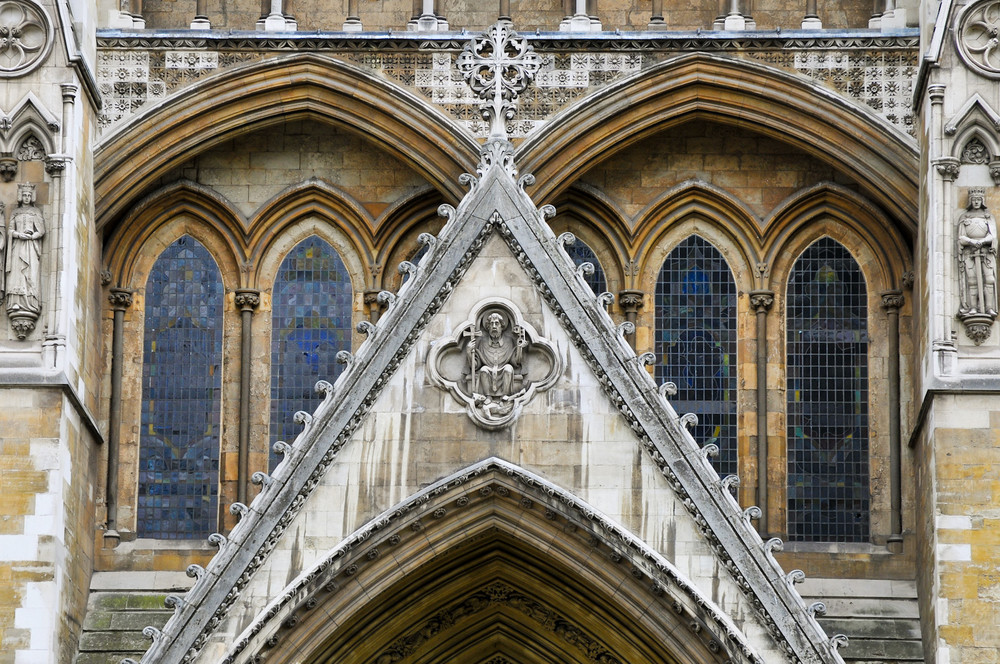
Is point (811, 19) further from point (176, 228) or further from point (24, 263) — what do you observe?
point (24, 263)

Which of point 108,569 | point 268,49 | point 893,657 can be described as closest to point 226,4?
point 268,49

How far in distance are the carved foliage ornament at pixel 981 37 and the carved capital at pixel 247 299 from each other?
6.29m

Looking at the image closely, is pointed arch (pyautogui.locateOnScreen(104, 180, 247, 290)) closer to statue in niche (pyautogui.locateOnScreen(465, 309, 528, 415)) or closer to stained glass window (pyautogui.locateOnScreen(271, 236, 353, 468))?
stained glass window (pyautogui.locateOnScreen(271, 236, 353, 468))

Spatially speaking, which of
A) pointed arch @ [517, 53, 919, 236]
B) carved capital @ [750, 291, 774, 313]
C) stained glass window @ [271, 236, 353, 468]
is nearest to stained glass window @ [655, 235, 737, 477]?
carved capital @ [750, 291, 774, 313]

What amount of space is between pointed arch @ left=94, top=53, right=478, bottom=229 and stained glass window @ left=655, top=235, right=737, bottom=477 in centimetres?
211

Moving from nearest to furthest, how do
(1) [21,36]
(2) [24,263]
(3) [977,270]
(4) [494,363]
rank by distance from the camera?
1. (4) [494,363]
2. (3) [977,270]
3. (2) [24,263]
4. (1) [21,36]

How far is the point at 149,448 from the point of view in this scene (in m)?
22.7

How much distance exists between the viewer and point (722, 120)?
894 inches

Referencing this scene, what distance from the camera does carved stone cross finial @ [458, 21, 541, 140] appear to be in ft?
70.1

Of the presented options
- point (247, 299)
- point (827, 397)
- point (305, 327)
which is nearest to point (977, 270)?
point (827, 397)

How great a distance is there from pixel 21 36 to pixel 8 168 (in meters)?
1.14

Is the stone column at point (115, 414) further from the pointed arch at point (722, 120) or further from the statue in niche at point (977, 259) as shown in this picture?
the statue in niche at point (977, 259)

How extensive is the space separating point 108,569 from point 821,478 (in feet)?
19.8

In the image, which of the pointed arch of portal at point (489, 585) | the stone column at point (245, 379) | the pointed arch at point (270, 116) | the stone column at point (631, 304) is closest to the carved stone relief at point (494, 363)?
the pointed arch of portal at point (489, 585)
